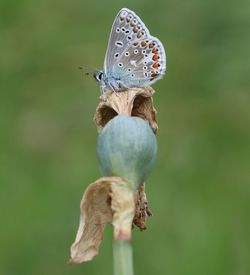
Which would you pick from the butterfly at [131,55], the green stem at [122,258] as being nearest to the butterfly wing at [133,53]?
the butterfly at [131,55]

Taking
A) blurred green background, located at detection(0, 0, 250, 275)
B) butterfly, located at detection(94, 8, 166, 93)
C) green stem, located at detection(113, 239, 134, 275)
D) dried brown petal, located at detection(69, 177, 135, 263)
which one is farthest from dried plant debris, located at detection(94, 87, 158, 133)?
blurred green background, located at detection(0, 0, 250, 275)

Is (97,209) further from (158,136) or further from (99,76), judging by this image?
(158,136)

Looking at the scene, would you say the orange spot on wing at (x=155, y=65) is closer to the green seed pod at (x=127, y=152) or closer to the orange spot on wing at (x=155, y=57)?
the orange spot on wing at (x=155, y=57)

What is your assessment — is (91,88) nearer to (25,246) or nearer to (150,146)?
(25,246)

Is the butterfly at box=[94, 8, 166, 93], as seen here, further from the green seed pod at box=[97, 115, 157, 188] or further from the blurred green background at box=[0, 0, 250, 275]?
the blurred green background at box=[0, 0, 250, 275]

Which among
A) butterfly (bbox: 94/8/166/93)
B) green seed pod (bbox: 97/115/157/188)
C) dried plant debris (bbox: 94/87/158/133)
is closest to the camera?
green seed pod (bbox: 97/115/157/188)

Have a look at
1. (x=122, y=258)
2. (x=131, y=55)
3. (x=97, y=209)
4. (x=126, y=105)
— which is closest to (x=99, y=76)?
(x=131, y=55)
